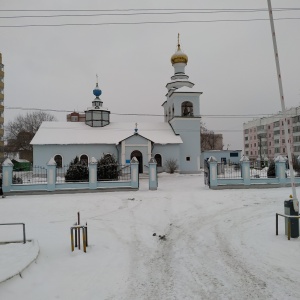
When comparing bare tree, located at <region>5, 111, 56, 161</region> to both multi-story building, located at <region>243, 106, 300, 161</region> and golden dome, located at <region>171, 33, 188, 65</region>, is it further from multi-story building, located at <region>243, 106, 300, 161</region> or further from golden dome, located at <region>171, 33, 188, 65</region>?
multi-story building, located at <region>243, 106, 300, 161</region>

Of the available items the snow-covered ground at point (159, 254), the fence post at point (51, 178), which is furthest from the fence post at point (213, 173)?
the fence post at point (51, 178)

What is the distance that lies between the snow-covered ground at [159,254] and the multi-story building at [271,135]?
4895cm

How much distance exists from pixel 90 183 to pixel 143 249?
32.4ft

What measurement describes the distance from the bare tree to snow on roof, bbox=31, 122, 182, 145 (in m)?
21.7

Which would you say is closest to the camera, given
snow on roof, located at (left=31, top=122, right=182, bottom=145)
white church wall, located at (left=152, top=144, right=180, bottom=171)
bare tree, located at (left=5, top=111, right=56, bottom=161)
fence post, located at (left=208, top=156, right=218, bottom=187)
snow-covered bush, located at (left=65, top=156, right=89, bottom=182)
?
fence post, located at (left=208, top=156, right=218, bottom=187)

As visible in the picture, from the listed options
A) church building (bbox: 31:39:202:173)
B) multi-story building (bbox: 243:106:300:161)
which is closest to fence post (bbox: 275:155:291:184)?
church building (bbox: 31:39:202:173)

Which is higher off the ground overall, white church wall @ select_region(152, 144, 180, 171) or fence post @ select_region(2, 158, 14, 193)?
white church wall @ select_region(152, 144, 180, 171)

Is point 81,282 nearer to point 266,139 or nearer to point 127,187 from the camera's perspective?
point 127,187

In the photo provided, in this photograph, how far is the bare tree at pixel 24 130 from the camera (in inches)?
1922

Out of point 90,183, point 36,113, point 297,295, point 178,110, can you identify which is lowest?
point 297,295

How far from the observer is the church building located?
86.6 ft

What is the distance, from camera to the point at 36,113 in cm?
5369

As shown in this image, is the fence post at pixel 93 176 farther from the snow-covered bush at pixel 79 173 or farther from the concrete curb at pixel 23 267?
the concrete curb at pixel 23 267

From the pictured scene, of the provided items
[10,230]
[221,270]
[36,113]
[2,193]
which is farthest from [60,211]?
[36,113]
